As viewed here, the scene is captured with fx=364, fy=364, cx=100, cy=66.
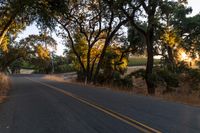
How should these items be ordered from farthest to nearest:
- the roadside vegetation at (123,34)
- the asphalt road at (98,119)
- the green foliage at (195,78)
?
1. the green foliage at (195,78)
2. the roadside vegetation at (123,34)
3. the asphalt road at (98,119)

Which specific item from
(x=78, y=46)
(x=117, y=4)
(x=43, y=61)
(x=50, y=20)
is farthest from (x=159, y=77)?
(x=43, y=61)

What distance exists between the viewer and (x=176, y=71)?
33688 mm

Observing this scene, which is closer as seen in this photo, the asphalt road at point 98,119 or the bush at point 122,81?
the asphalt road at point 98,119

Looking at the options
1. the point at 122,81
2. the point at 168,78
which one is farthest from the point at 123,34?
the point at 168,78

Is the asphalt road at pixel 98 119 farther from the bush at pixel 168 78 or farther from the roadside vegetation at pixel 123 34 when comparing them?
the bush at pixel 168 78

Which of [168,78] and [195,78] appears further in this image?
[195,78]

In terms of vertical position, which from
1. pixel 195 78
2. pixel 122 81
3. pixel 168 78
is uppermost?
pixel 168 78

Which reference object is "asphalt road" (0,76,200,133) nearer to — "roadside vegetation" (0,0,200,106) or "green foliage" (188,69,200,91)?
"roadside vegetation" (0,0,200,106)

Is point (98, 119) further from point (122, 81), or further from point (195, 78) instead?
point (122, 81)

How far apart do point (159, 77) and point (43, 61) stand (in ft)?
173

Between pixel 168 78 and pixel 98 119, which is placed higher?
pixel 168 78

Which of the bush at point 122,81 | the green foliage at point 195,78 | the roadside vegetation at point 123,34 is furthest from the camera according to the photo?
the bush at point 122,81

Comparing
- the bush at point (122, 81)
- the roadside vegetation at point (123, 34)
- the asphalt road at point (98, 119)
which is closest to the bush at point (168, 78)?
the roadside vegetation at point (123, 34)

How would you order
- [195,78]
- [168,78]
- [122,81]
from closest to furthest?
[168,78]
[195,78]
[122,81]
